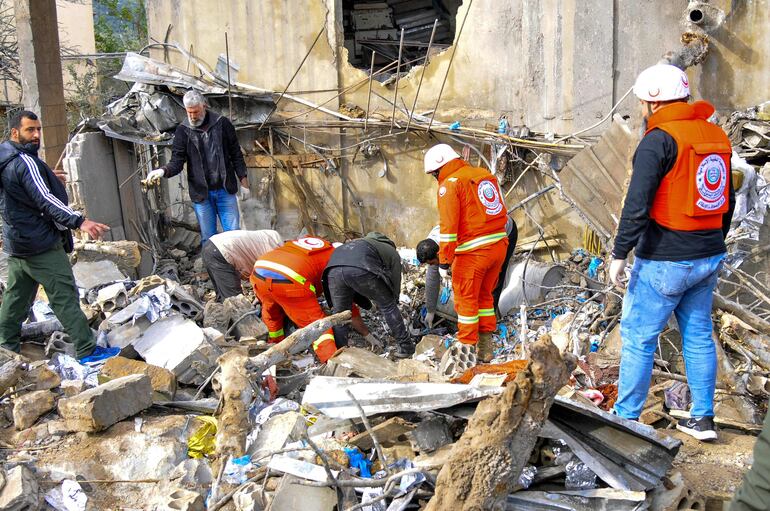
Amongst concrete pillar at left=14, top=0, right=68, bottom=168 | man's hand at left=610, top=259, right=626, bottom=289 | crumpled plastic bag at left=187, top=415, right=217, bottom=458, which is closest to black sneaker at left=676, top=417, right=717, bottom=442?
man's hand at left=610, top=259, right=626, bottom=289

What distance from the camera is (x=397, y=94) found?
8.29m

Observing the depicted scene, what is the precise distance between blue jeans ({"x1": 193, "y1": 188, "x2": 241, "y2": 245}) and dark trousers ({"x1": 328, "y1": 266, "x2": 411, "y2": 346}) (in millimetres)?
2394

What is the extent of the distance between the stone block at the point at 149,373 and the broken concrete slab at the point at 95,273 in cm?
182

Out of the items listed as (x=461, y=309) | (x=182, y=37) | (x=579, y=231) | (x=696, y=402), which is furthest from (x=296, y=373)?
(x=182, y=37)

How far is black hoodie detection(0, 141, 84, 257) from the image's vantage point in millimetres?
4824

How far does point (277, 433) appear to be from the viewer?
12.3 feet

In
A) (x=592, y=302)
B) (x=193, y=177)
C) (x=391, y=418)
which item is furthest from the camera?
(x=193, y=177)

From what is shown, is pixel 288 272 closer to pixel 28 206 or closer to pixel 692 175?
pixel 28 206

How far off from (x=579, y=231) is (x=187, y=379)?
14.7ft

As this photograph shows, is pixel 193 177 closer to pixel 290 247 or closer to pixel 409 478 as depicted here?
pixel 290 247

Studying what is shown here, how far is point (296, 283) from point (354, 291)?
0.44m

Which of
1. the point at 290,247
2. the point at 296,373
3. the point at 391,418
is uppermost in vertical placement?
the point at 290,247

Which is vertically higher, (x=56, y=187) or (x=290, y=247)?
(x=56, y=187)

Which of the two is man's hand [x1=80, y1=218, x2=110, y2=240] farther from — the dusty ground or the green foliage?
the green foliage
